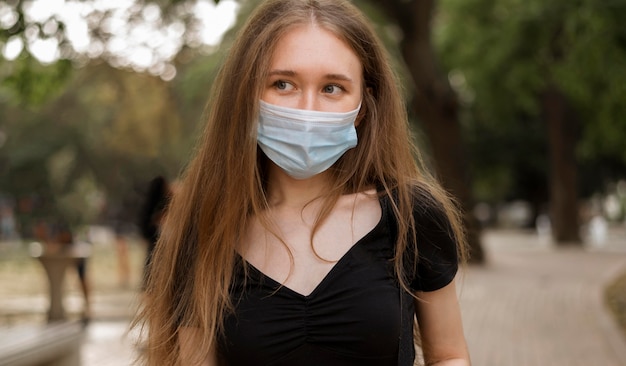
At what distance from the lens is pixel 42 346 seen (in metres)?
6.09

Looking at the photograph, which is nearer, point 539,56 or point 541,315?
point 541,315

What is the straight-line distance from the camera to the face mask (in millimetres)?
2238

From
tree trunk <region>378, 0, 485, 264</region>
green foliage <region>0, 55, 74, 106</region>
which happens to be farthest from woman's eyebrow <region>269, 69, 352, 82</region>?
tree trunk <region>378, 0, 485, 264</region>

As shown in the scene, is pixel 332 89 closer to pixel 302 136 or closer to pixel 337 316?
pixel 302 136

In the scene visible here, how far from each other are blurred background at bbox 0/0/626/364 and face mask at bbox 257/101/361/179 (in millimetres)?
591

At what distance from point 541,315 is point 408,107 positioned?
902 cm

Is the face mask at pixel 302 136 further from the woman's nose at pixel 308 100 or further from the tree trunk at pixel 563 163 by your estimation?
the tree trunk at pixel 563 163

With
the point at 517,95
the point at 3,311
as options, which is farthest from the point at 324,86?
the point at 517,95

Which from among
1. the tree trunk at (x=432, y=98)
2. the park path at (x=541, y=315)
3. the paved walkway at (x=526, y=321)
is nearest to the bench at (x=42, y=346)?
the paved walkway at (x=526, y=321)

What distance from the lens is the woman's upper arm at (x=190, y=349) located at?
7.30ft

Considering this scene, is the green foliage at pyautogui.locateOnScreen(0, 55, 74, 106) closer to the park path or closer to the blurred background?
the blurred background

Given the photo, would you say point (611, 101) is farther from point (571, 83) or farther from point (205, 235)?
point (205, 235)

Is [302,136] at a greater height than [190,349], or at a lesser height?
greater

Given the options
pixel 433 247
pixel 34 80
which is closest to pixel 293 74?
pixel 433 247
